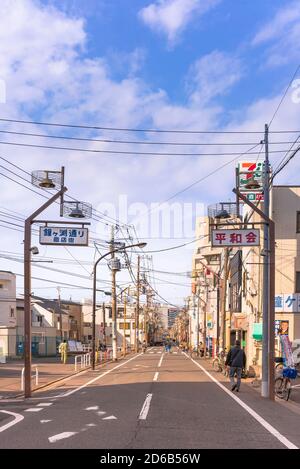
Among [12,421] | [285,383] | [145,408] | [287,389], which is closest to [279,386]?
[285,383]

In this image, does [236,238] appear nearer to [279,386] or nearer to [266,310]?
[266,310]

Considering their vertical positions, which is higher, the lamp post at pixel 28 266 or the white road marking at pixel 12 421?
the lamp post at pixel 28 266

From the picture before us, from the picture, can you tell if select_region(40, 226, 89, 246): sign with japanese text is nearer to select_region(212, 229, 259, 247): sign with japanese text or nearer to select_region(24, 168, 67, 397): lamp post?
select_region(24, 168, 67, 397): lamp post

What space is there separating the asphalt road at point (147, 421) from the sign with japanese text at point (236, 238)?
508 cm

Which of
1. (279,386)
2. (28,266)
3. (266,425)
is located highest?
(28,266)

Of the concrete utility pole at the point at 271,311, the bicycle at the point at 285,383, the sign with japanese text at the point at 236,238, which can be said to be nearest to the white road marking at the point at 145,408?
the concrete utility pole at the point at 271,311

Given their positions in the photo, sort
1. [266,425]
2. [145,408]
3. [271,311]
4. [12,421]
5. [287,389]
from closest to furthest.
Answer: [266,425]
[12,421]
[145,408]
[287,389]
[271,311]

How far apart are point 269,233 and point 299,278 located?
43.5ft

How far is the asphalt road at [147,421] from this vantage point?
9.76 meters

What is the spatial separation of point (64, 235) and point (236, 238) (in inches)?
234

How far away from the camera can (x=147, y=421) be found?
12.2 m

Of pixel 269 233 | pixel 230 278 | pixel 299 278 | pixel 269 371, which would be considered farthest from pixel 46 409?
pixel 230 278

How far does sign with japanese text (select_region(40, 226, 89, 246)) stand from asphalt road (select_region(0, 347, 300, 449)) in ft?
16.9

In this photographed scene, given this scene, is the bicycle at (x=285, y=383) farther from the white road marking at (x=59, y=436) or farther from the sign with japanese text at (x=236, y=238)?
the white road marking at (x=59, y=436)
